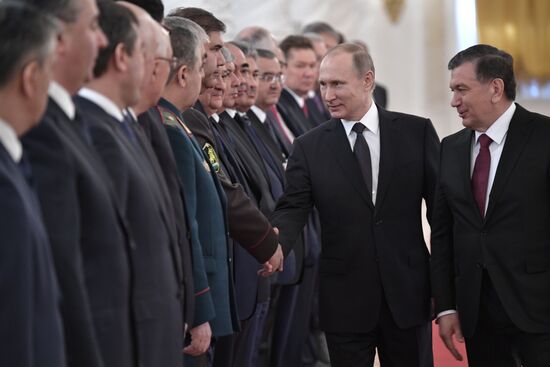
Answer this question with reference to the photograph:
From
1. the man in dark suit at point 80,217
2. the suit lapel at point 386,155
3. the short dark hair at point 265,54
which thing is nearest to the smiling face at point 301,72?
the short dark hair at point 265,54

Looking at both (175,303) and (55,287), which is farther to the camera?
(175,303)

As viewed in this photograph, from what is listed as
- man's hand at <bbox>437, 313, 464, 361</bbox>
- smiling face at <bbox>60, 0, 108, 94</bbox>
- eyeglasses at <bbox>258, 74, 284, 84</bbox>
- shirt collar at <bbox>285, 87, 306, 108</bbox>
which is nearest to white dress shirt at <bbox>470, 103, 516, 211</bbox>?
man's hand at <bbox>437, 313, 464, 361</bbox>

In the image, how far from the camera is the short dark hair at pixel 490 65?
3.97 meters

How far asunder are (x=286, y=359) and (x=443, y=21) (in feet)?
27.5

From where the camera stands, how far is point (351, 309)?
4.24 metres

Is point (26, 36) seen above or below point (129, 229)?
above

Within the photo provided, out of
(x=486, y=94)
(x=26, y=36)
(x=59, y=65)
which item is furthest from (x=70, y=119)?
(x=486, y=94)

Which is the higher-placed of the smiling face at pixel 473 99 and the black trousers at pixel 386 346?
the smiling face at pixel 473 99

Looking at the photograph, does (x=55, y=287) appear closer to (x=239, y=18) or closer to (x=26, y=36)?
(x=26, y=36)

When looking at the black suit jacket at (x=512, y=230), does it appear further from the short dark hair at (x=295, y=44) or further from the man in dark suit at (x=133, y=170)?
the short dark hair at (x=295, y=44)

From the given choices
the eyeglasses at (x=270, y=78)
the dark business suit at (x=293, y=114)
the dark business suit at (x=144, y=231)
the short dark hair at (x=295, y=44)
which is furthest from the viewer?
the short dark hair at (x=295, y=44)

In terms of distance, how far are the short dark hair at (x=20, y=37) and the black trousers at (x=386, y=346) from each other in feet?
7.67

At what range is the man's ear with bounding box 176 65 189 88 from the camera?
3.66 metres

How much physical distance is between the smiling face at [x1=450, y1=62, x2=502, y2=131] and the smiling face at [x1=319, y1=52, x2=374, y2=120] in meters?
0.54
